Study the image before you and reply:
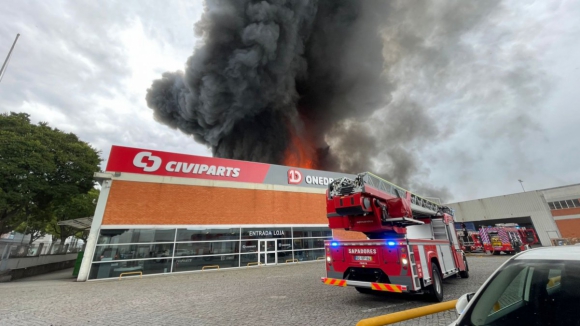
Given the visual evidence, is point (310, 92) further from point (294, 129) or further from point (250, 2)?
point (250, 2)

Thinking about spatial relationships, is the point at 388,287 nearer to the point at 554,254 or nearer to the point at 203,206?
the point at 554,254

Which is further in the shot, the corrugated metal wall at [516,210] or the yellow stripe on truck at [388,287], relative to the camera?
the corrugated metal wall at [516,210]

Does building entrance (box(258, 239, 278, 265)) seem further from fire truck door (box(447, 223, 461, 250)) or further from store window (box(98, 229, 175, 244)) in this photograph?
fire truck door (box(447, 223, 461, 250))

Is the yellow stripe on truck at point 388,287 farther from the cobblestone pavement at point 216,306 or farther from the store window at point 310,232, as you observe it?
the store window at point 310,232

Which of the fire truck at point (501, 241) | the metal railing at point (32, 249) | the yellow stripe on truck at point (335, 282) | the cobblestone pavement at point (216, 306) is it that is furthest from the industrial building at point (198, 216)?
the fire truck at point (501, 241)

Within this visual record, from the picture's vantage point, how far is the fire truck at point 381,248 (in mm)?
5227

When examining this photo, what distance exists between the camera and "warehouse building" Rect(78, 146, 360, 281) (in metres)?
12.8

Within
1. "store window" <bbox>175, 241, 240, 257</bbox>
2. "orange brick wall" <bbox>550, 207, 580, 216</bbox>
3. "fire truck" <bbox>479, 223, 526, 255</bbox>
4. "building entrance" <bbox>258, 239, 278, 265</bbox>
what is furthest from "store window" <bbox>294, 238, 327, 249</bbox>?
"orange brick wall" <bbox>550, 207, 580, 216</bbox>

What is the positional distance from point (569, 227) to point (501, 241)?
20.0 meters

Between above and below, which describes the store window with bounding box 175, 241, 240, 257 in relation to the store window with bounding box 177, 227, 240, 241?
below

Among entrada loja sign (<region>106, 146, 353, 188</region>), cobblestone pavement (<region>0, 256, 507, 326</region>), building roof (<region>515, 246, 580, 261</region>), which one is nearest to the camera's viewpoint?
building roof (<region>515, 246, 580, 261</region>)

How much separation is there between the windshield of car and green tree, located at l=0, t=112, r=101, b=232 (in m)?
22.1

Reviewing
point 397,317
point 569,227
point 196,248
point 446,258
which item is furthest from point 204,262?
point 569,227

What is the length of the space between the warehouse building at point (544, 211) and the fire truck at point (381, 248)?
111ft
